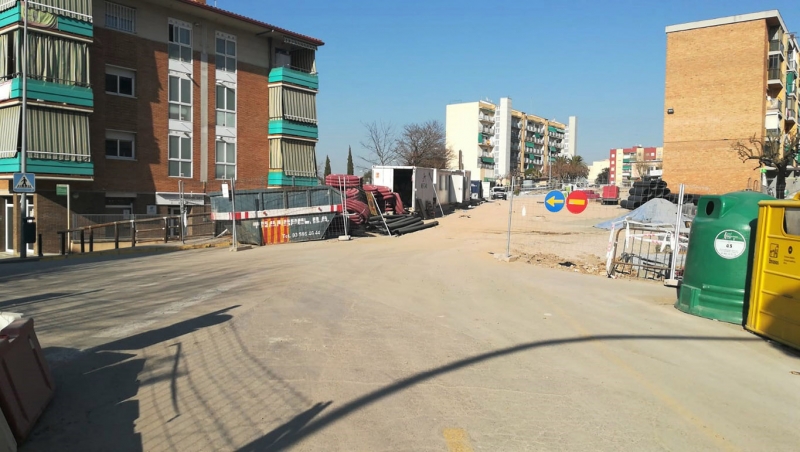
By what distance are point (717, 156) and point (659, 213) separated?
27709 mm

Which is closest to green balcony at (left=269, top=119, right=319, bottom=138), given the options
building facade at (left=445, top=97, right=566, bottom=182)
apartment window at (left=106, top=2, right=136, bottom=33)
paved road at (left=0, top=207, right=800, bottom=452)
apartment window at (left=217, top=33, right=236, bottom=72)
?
apartment window at (left=217, top=33, right=236, bottom=72)

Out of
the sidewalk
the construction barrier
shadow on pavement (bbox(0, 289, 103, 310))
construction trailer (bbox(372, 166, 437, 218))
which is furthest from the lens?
construction trailer (bbox(372, 166, 437, 218))

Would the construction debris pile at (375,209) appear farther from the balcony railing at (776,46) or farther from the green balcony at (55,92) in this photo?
the balcony railing at (776,46)

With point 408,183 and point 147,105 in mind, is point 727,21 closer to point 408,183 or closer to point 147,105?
point 408,183

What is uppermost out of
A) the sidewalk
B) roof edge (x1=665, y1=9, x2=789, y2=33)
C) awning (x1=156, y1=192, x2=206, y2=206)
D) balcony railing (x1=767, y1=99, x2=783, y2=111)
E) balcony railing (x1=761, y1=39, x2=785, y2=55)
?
roof edge (x1=665, y1=9, x2=789, y2=33)

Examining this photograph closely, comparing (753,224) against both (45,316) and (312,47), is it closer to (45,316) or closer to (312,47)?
(45,316)

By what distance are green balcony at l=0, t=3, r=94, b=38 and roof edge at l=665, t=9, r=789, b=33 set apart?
4765 cm

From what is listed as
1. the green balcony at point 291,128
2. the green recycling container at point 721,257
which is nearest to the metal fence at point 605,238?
the green recycling container at point 721,257

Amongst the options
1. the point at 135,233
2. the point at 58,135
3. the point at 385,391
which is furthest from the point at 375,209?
the point at 385,391

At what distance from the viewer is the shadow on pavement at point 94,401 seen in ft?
13.9

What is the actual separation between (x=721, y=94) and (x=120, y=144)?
4748 cm

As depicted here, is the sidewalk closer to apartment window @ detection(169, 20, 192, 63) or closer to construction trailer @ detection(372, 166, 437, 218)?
construction trailer @ detection(372, 166, 437, 218)

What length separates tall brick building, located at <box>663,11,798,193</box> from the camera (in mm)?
A: 47562

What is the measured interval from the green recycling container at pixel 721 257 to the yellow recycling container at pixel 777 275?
49 centimetres
